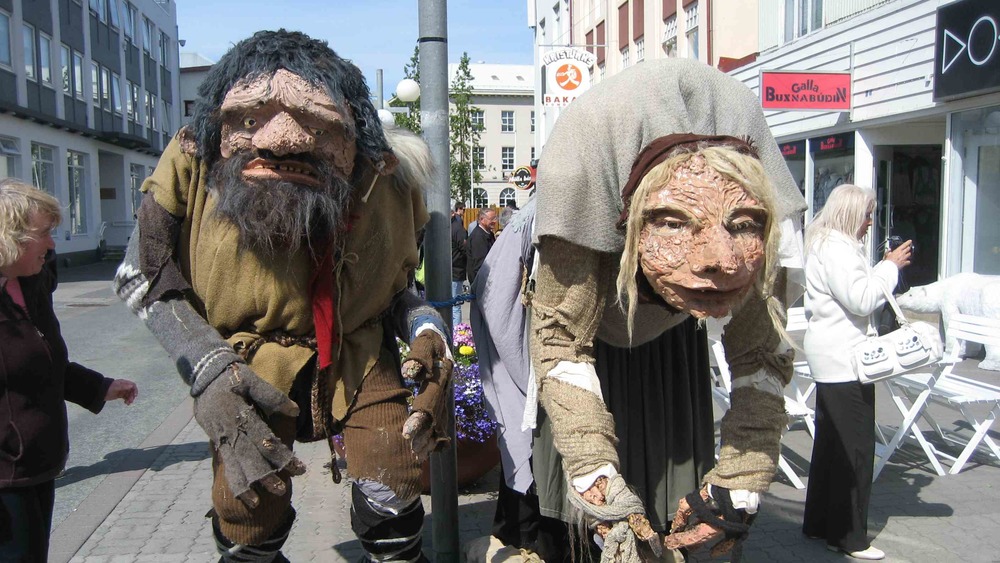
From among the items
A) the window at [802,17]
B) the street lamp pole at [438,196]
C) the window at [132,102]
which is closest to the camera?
the street lamp pole at [438,196]

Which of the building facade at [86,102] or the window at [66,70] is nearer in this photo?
the building facade at [86,102]

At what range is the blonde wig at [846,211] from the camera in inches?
148

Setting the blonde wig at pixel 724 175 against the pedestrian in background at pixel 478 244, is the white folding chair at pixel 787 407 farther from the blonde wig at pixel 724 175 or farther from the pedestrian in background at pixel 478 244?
the pedestrian in background at pixel 478 244

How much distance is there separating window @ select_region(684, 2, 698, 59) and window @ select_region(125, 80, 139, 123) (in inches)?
919

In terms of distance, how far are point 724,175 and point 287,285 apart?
1.24 meters

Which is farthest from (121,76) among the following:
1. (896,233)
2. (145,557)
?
(145,557)

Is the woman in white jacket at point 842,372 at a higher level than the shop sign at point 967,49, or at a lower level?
lower

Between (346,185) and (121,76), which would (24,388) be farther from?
(121,76)

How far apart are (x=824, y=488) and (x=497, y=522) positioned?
1.78 metres

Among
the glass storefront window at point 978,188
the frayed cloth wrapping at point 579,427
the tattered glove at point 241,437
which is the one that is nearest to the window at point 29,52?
the glass storefront window at point 978,188

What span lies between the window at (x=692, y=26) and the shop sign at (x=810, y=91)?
656 centimetres

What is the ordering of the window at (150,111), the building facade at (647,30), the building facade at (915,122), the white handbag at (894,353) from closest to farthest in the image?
the white handbag at (894,353) < the building facade at (915,122) < the building facade at (647,30) < the window at (150,111)

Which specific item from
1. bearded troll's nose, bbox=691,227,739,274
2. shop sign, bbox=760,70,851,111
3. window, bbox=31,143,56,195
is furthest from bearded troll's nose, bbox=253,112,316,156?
window, bbox=31,143,56,195

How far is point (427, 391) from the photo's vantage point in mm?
2207
